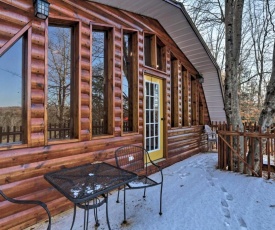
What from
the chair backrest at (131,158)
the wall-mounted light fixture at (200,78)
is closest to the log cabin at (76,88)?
the chair backrest at (131,158)

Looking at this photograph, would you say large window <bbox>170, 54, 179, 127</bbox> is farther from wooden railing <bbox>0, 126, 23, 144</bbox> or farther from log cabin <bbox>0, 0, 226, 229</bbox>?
wooden railing <bbox>0, 126, 23, 144</bbox>

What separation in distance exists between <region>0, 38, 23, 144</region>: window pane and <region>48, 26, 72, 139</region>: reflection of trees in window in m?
0.38

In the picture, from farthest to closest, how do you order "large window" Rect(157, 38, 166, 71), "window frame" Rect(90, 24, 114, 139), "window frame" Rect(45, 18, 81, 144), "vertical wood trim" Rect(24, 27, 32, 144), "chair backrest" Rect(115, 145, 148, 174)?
"large window" Rect(157, 38, 166, 71) < "chair backrest" Rect(115, 145, 148, 174) < "window frame" Rect(90, 24, 114, 139) < "window frame" Rect(45, 18, 81, 144) < "vertical wood trim" Rect(24, 27, 32, 144)

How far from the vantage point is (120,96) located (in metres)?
3.51

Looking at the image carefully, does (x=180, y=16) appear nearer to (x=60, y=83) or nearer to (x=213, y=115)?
(x=60, y=83)

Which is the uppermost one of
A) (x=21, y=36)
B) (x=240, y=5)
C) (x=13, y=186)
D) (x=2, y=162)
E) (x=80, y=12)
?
(x=240, y=5)

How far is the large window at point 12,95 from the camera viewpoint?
7.41ft

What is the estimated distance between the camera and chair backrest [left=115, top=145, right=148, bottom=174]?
3428 mm

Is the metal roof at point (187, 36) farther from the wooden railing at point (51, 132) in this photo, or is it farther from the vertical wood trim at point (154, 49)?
the wooden railing at point (51, 132)

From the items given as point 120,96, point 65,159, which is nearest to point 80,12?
point 120,96

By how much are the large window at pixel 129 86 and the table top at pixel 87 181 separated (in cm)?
163

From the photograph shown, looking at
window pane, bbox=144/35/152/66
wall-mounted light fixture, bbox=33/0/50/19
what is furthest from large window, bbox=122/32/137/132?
wall-mounted light fixture, bbox=33/0/50/19

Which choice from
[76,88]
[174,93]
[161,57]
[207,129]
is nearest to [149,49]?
[161,57]

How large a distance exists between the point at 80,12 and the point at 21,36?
999mm
